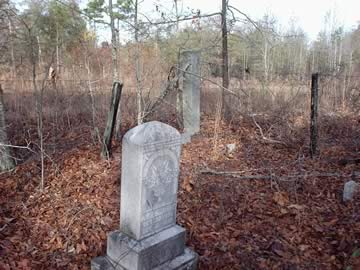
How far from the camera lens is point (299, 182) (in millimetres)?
4148

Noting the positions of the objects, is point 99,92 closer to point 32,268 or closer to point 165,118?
point 165,118

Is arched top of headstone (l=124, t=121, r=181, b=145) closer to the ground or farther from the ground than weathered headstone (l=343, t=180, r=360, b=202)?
farther from the ground

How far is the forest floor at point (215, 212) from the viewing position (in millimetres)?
2822

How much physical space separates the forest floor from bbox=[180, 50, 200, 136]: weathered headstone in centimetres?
165

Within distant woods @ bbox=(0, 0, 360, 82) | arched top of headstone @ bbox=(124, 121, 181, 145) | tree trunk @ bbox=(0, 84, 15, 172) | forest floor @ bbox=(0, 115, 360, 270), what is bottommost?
forest floor @ bbox=(0, 115, 360, 270)

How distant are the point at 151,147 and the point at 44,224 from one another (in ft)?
5.90

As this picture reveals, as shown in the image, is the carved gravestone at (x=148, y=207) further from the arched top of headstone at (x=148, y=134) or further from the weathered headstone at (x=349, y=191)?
the weathered headstone at (x=349, y=191)

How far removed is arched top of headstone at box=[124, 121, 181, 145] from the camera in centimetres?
236

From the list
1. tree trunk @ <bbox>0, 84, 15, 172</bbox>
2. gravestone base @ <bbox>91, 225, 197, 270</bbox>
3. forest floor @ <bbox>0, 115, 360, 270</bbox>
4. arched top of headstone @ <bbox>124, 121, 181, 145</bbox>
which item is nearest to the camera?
arched top of headstone @ <bbox>124, 121, 181, 145</bbox>

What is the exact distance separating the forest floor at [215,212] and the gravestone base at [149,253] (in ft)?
0.76

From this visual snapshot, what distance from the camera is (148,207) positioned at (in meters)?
2.54

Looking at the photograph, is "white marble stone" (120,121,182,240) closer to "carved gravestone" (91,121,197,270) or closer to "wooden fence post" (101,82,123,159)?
"carved gravestone" (91,121,197,270)

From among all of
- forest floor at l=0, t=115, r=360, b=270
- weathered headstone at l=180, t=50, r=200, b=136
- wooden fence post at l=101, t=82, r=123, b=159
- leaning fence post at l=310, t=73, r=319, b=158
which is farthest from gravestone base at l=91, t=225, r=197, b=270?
weathered headstone at l=180, t=50, r=200, b=136

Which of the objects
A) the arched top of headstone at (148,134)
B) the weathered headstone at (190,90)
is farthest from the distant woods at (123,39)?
the arched top of headstone at (148,134)
